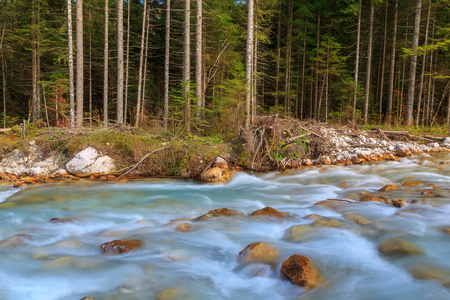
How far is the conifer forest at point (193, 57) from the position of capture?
13023 millimetres

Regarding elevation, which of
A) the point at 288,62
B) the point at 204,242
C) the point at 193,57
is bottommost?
the point at 204,242

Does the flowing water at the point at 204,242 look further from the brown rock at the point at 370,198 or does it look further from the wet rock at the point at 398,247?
the brown rock at the point at 370,198

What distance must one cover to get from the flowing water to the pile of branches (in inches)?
73.8

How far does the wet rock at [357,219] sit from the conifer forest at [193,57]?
6575 mm

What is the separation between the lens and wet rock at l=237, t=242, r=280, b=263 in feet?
11.5

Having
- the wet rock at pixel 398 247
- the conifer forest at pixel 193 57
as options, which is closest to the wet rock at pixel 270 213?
the wet rock at pixel 398 247

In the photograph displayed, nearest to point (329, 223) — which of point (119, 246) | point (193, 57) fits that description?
point (119, 246)

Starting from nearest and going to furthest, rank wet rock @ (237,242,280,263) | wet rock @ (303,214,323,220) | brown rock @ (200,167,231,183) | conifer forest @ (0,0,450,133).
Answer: wet rock @ (237,242,280,263), wet rock @ (303,214,323,220), brown rock @ (200,167,231,183), conifer forest @ (0,0,450,133)

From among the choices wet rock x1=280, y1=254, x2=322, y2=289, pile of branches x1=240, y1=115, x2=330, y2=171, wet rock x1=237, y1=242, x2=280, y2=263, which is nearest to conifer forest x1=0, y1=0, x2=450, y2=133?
pile of branches x1=240, y1=115, x2=330, y2=171

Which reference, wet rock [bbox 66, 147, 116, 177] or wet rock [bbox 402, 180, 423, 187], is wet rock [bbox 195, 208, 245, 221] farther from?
wet rock [bbox 402, 180, 423, 187]

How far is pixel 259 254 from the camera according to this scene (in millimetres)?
3576

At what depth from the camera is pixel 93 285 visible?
3148 mm

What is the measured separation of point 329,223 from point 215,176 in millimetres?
3757

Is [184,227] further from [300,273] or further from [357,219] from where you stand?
[357,219]
